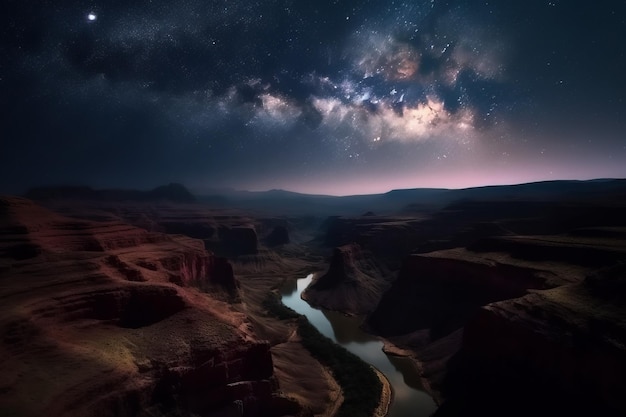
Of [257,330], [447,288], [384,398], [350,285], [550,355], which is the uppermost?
[550,355]

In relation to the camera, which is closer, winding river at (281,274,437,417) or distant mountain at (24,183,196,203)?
winding river at (281,274,437,417)

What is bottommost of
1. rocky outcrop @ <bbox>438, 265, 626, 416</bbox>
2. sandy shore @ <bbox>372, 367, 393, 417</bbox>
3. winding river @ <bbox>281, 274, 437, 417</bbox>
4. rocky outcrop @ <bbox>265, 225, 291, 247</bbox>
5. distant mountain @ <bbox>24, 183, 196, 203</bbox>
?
winding river @ <bbox>281, 274, 437, 417</bbox>

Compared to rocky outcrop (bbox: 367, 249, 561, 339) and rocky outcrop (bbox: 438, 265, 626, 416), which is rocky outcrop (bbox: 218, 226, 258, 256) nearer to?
rocky outcrop (bbox: 367, 249, 561, 339)

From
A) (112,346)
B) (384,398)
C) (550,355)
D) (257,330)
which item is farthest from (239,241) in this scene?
(550,355)

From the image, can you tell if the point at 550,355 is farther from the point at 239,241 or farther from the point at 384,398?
the point at 239,241

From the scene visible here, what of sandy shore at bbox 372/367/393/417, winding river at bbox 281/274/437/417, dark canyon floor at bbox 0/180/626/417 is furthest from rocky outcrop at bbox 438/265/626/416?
sandy shore at bbox 372/367/393/417

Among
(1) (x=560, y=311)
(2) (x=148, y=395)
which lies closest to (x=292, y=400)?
(2) (x=148, y=395)
